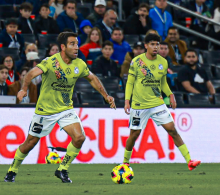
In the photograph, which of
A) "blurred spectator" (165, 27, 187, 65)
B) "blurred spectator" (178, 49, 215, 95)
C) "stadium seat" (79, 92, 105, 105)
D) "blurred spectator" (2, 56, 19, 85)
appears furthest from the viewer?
"blurred spectator" (165, 27, 187, 65)

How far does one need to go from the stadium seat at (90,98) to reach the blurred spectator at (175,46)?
9.99ft

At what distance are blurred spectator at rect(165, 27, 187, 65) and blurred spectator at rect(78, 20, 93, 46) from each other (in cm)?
217

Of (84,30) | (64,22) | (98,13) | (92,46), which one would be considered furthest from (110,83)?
(98,13)

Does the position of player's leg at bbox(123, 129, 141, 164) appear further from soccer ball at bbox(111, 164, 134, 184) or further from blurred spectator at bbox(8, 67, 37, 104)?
blurred spectator at bbox(8, 67, 37, 104)

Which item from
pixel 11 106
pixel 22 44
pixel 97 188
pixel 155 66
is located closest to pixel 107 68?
pixel 22 44

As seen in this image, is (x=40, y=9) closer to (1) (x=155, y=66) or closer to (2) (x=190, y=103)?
(2) (x=190, y=103)

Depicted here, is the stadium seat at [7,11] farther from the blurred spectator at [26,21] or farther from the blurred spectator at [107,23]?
the blurred spectator at [107,23]

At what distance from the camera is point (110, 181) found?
8.70m

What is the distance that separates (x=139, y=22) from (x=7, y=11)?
3.68 metres

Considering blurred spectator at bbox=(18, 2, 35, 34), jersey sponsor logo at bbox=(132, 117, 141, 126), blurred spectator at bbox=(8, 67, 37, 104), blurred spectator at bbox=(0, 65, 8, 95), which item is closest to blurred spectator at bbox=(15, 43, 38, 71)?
blurred spectator at bbox=(8, 67, 37, 104)

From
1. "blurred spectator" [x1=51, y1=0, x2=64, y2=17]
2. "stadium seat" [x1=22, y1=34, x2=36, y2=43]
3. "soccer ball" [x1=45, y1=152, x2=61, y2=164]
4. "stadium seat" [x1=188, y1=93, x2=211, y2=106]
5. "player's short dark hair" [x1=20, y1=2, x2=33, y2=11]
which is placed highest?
"player's short dark hair" [x1=20, y1=2, x2=33, y2=11]

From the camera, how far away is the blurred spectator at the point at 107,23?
610 inches

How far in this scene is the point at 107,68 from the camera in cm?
1443

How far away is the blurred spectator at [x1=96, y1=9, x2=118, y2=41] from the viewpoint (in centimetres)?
1550
